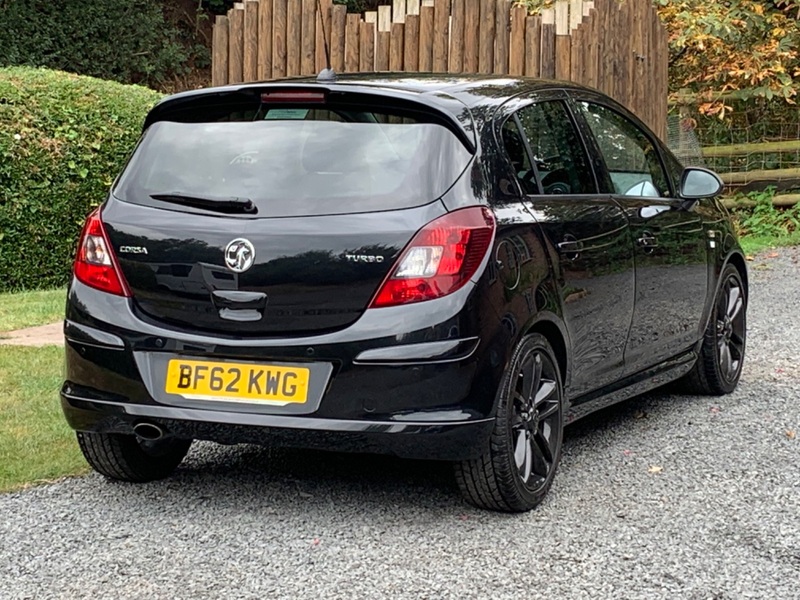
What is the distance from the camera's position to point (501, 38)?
34.2 ft

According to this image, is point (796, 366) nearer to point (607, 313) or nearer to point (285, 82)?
point (607, 313)

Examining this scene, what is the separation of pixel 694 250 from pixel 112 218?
3133mm

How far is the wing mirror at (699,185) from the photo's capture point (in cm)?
647

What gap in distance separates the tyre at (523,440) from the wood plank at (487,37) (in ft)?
19.3

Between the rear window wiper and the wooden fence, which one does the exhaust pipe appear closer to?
the rear window wiper

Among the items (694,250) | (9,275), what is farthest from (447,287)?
(9,275)

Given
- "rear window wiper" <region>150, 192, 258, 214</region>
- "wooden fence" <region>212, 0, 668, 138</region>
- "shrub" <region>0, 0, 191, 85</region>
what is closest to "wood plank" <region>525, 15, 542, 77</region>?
"wooden fence" <region>212, 0, 668, 138</region>

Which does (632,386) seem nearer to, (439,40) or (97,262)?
(97,262)

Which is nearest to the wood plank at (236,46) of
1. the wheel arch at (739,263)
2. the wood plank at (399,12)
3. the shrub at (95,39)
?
the wood plank at (399,12)

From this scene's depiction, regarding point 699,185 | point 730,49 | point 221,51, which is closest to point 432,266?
point 699,185

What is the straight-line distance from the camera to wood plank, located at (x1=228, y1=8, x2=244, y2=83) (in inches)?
436

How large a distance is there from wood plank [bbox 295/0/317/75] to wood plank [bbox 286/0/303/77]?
0.03 metres

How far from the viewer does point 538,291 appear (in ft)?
15.9

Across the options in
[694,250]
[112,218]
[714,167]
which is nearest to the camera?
[112,218]
